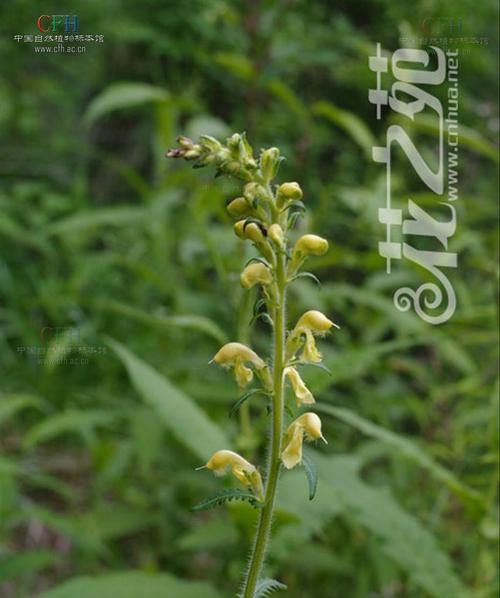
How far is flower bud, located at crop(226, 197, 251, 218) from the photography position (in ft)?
3.96

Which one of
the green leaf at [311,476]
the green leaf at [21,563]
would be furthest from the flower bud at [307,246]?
the green leaf at [21,563]

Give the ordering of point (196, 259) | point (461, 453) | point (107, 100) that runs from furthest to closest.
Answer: point (196, 259), point (107, 100), point (461, 453)

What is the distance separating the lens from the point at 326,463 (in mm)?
2164

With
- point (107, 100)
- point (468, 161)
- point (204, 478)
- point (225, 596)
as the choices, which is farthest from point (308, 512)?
point (468, 161)

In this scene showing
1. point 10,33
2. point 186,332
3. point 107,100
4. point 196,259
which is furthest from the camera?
point 10,33

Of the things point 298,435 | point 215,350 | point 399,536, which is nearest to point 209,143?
point 298,435

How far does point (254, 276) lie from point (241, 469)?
0.32 metres

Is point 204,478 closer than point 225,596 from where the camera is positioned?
No

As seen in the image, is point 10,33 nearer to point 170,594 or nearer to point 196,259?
point 196,259

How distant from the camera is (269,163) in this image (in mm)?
1251

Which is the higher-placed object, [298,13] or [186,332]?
[298,13]

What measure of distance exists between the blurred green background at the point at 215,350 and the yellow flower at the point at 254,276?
77 cm

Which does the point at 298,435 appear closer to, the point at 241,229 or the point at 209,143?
the point at 241,229

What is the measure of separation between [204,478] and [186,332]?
730 mm
